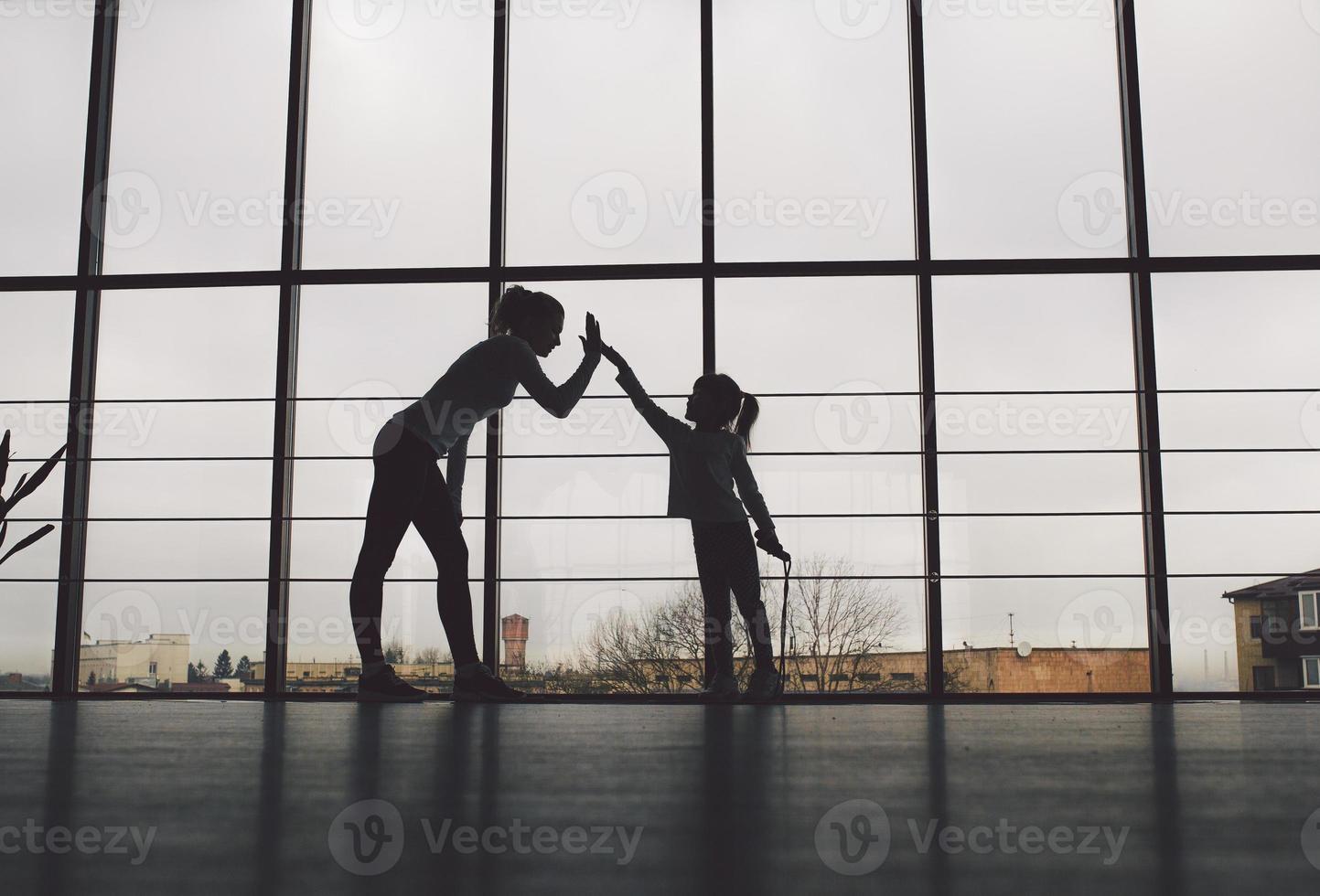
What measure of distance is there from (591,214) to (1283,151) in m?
2.66

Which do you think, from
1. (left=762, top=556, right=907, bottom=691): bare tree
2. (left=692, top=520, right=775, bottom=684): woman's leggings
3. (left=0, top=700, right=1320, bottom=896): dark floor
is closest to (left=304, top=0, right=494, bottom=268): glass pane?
(left=762, top=556, right=907, bottom=691): bare tree

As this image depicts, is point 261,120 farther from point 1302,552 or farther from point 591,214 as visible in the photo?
point 1302,552

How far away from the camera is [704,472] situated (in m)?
2.89

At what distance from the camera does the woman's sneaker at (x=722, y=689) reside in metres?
2.70

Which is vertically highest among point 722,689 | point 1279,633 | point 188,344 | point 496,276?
point 496,276

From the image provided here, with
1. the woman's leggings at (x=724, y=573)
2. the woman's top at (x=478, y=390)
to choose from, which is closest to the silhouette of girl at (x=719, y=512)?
the woman's leggings at (x=724, y=573)

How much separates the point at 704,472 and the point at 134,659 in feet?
8.27

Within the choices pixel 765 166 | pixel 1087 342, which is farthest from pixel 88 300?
pixel 1087 342

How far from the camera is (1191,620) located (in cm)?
393

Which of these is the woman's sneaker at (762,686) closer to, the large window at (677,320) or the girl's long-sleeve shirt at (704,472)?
the girl's long-sleeve shirt at (704,472)

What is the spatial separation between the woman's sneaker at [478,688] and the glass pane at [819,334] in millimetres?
2062

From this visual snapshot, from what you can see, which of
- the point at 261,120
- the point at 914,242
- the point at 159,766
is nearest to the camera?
the point at 159,766

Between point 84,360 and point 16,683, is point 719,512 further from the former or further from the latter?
point 16,683

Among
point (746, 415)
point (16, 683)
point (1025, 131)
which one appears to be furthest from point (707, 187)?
point (16, 683)
